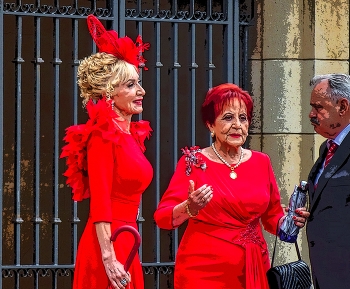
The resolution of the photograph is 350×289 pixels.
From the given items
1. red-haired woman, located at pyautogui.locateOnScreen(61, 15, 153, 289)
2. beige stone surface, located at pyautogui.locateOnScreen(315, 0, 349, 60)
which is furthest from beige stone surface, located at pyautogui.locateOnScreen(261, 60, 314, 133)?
red-haired woman, located at pyautogui.locateOnScreen(61, 15, 153, 289)

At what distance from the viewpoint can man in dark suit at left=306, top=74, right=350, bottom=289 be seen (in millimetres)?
5226

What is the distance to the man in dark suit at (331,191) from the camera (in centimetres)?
523

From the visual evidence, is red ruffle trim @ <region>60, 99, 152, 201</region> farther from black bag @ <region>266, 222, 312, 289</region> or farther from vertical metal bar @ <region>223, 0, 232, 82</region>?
vertical metal bar @ <region>223, 0, 232, 82</region>

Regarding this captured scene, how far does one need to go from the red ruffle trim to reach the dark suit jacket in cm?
112

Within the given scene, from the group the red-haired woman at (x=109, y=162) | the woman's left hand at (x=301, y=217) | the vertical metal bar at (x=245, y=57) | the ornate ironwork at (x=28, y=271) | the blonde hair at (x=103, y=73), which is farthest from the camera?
the vertical metal bar at (x=245, y=57)

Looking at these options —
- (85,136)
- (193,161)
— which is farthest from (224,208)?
(85,136)

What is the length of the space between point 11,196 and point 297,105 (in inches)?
106

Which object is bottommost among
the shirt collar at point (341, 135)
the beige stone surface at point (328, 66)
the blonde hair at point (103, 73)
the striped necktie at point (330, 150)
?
the striped necktie at point (330, 150)

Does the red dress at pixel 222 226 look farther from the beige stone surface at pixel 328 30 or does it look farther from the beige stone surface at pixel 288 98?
the beige stone surface at pixel 328 30

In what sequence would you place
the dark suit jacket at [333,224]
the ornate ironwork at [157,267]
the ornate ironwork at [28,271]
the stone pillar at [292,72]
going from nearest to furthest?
the dark suit jacket at [333,224], the ornate ironwork at [28,271], the ornate ironwork at [157,267], the stone pillar at [292,72]

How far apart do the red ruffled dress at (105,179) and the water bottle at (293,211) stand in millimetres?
768

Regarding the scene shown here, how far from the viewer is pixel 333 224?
17.2 feet

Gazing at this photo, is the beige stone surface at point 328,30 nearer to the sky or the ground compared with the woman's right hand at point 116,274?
nearer to the sky

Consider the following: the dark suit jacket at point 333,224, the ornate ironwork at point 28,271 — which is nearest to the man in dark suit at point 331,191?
the dark suit jacket at point 333,224
